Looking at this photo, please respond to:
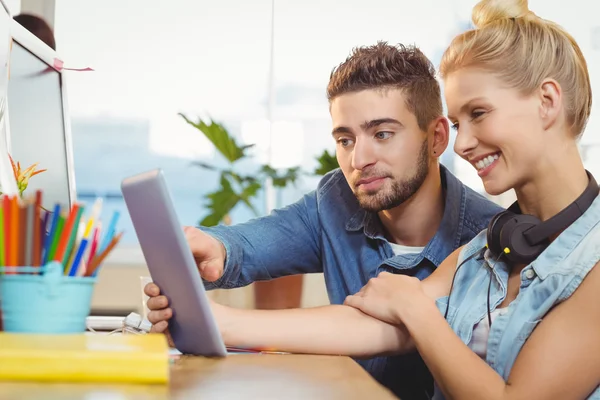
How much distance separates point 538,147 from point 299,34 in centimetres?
318

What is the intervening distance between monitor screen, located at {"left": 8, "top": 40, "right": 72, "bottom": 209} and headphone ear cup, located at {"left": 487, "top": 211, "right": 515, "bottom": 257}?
0.73m

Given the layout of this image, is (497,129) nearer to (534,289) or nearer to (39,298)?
(534,289)

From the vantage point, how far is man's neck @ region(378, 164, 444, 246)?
1.75 meters

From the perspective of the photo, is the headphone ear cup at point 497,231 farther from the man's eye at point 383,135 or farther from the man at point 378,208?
the man's eye at point 383,135

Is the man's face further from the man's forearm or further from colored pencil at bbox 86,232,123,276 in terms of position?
colored pencil at bbox 86,232,123,276

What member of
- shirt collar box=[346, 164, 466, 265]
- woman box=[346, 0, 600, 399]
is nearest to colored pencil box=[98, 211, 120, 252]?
woman box=[346, 0, 600, 399]

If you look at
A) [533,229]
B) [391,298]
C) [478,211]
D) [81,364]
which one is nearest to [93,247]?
[81,364]

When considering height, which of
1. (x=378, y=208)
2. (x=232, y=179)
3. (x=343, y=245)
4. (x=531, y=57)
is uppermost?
(x=531, y=57)

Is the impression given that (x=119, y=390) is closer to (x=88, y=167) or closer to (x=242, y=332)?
(x=242, y=332)

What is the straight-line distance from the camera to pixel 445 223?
1641 mm

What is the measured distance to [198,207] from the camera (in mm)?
4176

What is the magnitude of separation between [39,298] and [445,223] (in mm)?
1104

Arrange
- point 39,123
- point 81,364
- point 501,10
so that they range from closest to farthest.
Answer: point 81,364 < point 501,10 < point 39,123

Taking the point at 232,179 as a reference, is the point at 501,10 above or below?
above
